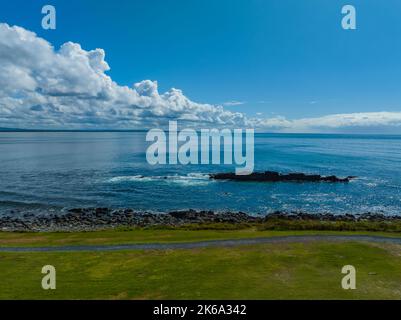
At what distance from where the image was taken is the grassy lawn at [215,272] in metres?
22.7

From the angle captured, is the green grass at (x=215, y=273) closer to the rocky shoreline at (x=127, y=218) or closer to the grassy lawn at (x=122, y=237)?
the grassy lawn at (x=122, y=237)

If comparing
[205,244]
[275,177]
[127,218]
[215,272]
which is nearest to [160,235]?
[205,244]

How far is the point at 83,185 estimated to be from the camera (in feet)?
265

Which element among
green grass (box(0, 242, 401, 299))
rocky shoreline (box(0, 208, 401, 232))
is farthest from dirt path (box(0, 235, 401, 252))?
rocky shoreline (box(0, 208, 401, 232))

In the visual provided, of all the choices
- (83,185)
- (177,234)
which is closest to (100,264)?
(177,234)

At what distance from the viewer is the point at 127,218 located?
5609 cm

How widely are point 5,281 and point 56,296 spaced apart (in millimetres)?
5727

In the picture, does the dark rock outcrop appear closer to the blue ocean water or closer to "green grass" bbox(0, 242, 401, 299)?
the blue ocean water

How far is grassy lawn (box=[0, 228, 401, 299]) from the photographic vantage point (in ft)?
74.5

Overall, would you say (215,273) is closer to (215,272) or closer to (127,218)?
(215,272)

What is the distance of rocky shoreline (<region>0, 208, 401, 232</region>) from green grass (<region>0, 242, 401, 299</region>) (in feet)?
65.3
